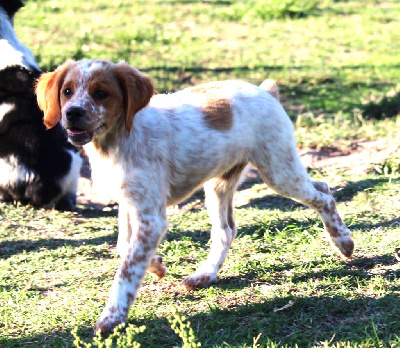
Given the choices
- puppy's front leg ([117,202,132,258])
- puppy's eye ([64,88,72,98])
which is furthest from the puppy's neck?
puppy's front leg ([117,202,132,258])

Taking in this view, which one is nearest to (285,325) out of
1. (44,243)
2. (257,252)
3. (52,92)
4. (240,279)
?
(240,279)

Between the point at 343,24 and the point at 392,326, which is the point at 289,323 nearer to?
the point at 392,326

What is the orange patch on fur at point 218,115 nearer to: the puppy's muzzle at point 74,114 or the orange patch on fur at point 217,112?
the orange patch on fur at point 217,112

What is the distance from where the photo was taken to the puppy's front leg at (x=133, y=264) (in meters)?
3.53

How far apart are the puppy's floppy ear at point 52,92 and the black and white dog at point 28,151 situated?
6.73 feet

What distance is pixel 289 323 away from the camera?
3.56 meters

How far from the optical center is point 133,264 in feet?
11.9

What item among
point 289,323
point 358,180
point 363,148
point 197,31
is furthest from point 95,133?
point 197,31

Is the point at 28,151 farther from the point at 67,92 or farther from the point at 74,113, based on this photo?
the point at 74,113

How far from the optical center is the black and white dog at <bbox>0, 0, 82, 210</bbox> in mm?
5883

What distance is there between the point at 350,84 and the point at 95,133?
601cm

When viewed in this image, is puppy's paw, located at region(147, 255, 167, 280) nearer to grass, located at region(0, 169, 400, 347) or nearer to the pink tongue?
grass, located at region(0, 169, 400, 347)

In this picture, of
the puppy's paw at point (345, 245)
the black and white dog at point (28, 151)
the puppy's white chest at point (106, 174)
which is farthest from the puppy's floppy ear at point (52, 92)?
the black and white dog at point (28, 151)

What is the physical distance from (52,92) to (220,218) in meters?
1.38
